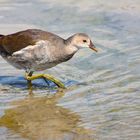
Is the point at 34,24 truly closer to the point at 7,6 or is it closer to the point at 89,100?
the point at 7,6

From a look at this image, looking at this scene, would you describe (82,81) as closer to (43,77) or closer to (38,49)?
(43,77)

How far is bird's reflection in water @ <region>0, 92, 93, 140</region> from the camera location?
6574 mm

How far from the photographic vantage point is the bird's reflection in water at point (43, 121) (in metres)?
6.57

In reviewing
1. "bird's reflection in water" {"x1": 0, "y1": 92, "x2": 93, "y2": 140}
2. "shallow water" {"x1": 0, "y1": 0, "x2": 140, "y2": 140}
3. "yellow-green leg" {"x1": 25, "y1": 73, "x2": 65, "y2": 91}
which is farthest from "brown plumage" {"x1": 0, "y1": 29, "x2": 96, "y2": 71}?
"bird's reflection in water" {"x1": 0, "y1": 92, "x2": 93, "y2": 140}

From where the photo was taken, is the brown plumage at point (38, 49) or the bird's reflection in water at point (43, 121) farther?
the brown plumage at point (38, 49)

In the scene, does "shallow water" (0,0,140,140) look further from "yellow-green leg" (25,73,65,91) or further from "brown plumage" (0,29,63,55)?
"brown plumage" (0,29,63,55)

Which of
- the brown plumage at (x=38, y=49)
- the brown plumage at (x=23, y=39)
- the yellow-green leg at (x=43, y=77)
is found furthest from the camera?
the brown plumage at (x=23, y=39)

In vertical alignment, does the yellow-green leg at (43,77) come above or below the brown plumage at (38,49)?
below

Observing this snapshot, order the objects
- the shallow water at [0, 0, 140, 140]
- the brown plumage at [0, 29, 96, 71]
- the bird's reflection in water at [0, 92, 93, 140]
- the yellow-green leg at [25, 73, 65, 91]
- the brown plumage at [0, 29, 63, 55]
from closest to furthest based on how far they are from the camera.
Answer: the bird's reflection in water at [0, 92, 93, 140] → the shallow water at [0, 0, 140, 140] → the yellow-green leg at [25, 73, 65, 91] → the brown plumage at [0, 29, 96, 71] → the brown plumage at [0, 29, 63, 55]

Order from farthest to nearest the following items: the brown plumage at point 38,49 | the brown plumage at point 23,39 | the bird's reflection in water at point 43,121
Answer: the brown plumage at point 23,39 < the brown plumage at point 38,49 < the bird's reflection in water at point 43,121

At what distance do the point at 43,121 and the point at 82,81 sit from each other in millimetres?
1898

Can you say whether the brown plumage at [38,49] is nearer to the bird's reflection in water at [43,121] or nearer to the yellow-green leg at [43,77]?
the yellow-green leg at [43,77]

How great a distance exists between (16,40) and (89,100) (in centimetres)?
173

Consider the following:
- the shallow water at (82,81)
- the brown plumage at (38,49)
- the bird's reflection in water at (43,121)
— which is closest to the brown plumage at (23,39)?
the brown plumage at (38,49)
